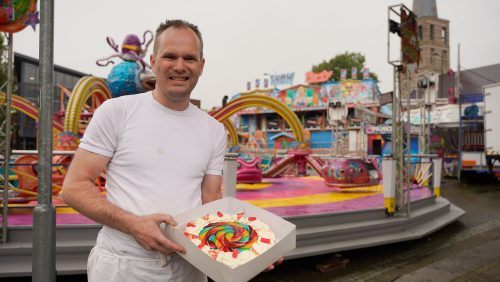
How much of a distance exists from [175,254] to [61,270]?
3.10m

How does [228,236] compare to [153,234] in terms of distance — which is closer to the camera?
[153,234]

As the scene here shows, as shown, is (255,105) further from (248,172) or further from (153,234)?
(153,234)

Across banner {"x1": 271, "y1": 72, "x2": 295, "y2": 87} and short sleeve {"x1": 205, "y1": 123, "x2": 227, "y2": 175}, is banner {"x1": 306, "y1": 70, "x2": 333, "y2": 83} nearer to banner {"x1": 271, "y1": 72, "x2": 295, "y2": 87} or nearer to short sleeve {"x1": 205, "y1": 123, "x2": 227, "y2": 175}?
banner {"x1": 271, "y1": 72, "x2": 295, "y2": 87}

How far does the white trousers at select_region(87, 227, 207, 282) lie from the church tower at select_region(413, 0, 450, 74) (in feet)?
193

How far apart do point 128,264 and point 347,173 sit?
7.56 metres

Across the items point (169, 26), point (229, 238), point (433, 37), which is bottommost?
point (229, 238)

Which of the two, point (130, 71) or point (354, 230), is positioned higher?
point (130, 71)

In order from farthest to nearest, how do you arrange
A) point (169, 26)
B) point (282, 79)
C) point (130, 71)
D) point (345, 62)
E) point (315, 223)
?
point (345, 62) → point (282, 79) → point (130, 71) → point (315, 223) → point (169, 26)

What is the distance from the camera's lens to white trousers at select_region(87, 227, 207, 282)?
1.52 m

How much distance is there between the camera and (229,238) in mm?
1513

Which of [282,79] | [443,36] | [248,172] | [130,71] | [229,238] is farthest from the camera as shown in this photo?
[443,36]

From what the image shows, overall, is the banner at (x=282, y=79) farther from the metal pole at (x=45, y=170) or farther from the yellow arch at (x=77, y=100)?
the metal pole at (x=45, y=170)

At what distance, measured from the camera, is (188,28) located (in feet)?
5.38

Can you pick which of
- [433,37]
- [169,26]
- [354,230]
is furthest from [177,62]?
[433,37]
